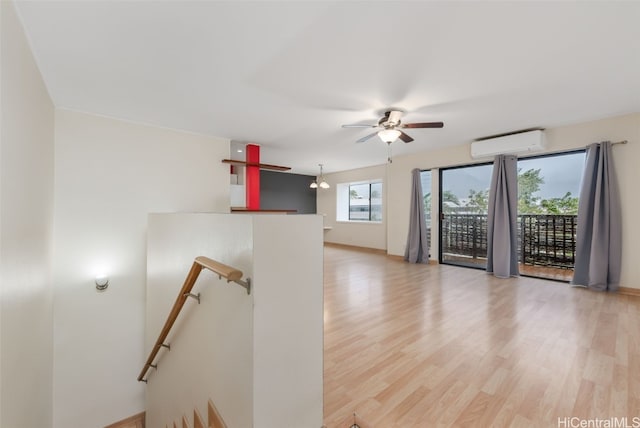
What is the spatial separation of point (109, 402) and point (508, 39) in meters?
5.79

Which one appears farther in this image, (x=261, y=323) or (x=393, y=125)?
(x=393, y=125)

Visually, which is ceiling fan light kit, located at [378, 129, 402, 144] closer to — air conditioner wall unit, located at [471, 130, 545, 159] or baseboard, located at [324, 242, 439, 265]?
air conditioner wall unit, located at [471, 130, 545, 159]

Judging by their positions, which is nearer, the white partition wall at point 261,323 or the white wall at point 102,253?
the white partition wall at point 261,323

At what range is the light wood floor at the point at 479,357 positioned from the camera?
61.5 inches

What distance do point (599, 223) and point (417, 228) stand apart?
288 centimetres

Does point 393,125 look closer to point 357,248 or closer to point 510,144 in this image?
point 510,144

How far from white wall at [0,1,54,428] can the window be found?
7.04 meters

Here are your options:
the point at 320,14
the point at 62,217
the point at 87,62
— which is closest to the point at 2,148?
the point at 87,62

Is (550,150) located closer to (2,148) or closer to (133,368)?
(2,148)

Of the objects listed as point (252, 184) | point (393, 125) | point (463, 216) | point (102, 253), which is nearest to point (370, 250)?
point (463, 216)

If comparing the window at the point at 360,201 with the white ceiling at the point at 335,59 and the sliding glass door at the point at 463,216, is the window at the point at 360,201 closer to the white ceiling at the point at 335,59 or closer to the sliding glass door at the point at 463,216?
the sliding glass door at the point at 463,216

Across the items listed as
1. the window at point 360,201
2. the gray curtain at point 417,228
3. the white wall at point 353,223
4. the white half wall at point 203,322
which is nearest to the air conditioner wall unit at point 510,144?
the gray curtain at point 417,228

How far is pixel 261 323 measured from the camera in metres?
1.26

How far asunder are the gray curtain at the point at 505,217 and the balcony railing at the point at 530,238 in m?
1.05
